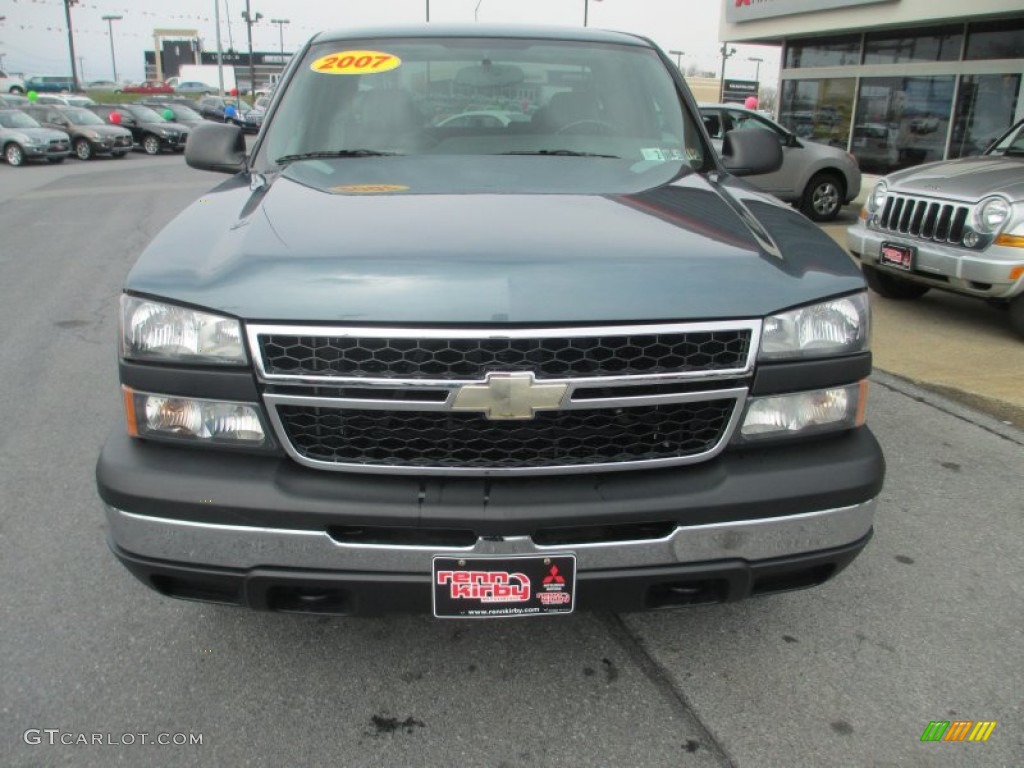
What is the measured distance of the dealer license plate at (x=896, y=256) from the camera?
6.41 meters

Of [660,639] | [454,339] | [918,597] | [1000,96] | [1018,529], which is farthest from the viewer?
[1000,96]

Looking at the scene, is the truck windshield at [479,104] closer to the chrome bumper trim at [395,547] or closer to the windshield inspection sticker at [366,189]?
the windshield inspection sticker at [366,189]

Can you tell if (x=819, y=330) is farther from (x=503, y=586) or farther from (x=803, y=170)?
(x=803, y=170)

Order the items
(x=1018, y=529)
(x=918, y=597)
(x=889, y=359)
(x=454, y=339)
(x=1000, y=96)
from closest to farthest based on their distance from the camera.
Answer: (x=454, y=339) < (x=918, y=597) < (x=1018, y=529) < (x=889, y=359) < (x=1000, y=96)

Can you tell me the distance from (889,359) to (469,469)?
4605 mm

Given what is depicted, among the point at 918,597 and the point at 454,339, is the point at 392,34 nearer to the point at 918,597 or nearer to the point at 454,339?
the point at 454,339

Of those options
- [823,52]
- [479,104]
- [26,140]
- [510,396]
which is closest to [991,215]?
[479,104]

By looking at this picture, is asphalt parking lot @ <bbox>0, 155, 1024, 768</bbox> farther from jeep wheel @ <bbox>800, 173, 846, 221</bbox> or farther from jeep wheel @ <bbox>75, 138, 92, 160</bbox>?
jeep wheel @ <bbox>75, 138, 92, 160</bbox>

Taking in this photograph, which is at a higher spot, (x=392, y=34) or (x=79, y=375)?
(x=392, y=34)

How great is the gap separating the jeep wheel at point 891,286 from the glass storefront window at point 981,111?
7240 millimetres

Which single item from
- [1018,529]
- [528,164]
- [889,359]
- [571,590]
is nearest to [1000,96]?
[889,359]

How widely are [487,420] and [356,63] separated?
2.12 metres

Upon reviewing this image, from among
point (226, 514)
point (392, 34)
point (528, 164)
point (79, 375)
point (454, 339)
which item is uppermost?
point (392, 34)

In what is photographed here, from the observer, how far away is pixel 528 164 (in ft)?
9.93
